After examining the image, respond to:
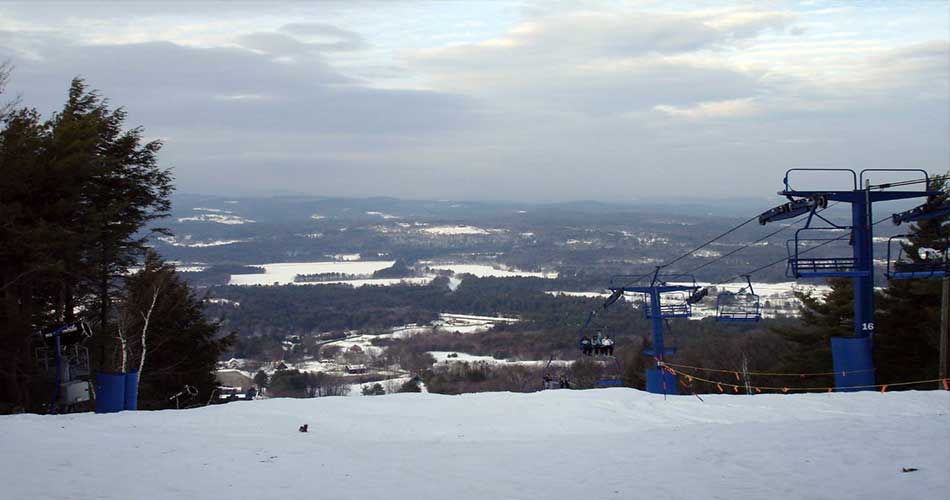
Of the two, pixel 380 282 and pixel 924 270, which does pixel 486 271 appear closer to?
pixel 380 282

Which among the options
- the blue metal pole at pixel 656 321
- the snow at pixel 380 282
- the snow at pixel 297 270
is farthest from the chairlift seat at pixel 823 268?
the snow at pixel 380 282

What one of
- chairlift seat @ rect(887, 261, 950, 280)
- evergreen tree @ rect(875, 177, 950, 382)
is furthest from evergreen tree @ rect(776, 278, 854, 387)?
chairlift seat @ rect(887, 261, 950, 280)

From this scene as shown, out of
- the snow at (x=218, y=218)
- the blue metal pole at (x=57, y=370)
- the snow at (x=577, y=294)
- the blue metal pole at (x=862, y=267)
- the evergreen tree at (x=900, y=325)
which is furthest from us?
the snow at (x=218, y=218)

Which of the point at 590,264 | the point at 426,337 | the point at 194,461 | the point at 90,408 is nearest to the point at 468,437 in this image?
the point at 194,461

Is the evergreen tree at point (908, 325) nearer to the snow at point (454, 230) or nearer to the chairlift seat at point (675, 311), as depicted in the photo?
the chairlift seat at point (675, 311)

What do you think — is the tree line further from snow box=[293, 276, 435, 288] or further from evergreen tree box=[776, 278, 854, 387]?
snow box=[293, 276, 435, 288]
